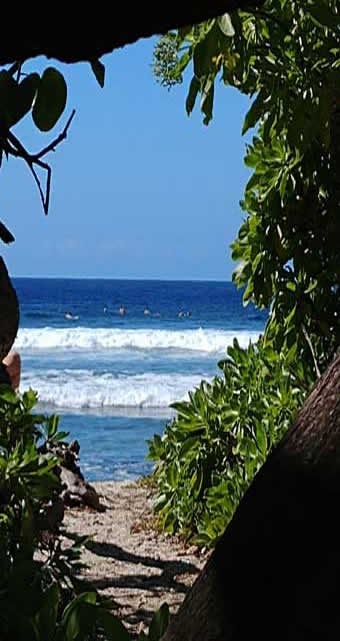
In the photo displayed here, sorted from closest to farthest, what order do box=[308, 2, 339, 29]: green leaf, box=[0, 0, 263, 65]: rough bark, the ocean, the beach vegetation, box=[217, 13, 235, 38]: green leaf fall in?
box=[0, 0, 263, 65]: rough bark, box=[217, 13, 235, 38]: green leaf, box=[308, 2, 339, 29]: green leaf, the beach vegetation, the ocean

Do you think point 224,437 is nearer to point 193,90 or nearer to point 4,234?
point 193,90

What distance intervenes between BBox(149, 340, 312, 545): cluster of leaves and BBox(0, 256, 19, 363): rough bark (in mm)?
1616

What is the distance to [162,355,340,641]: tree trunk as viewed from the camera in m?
0.90

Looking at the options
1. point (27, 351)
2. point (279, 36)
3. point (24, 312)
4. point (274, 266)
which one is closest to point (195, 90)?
point (279, 36)

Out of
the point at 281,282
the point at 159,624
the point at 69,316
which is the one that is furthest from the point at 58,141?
the point at 69,316

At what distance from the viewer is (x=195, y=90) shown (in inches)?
59.4

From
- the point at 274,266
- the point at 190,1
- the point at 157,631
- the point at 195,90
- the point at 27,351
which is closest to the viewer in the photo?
the point at 190,1

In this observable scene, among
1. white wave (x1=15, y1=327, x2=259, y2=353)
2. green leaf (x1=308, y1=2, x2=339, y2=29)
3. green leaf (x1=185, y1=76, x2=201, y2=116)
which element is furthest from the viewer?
white wave (x1=15, y1=327, x2=259, y2=353)

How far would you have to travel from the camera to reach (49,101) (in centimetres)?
83

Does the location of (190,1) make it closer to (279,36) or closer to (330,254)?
(279,36)

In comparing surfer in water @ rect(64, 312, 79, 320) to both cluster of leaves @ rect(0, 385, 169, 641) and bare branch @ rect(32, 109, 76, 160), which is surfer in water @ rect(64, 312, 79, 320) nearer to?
cluster of leaves @ rect(0, 385, 169, 641)

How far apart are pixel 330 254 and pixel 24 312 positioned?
40567mm

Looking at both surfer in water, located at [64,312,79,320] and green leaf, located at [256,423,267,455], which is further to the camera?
surfer in water, located at [64,312,79,320]

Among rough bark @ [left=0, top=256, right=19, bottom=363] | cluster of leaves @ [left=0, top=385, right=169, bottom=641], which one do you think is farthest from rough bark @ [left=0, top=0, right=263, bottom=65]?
rough bark @ [left=0, top=256, right=19, bottom=363]
